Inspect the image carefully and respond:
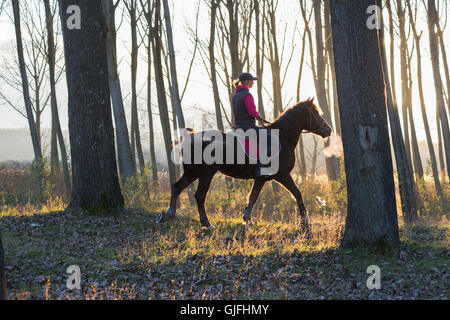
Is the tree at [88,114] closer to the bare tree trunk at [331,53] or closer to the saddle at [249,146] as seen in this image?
the saddle at [249,146]

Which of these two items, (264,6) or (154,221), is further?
(264,6)

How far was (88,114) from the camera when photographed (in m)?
10.9

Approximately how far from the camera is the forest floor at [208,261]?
262 inches

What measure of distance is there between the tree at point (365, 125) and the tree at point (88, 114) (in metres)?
5.55

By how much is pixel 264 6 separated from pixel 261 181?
40.1 ft

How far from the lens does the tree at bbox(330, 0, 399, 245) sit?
781 cm

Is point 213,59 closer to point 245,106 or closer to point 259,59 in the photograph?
point 259,59

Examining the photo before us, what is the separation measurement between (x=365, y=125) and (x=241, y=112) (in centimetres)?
309

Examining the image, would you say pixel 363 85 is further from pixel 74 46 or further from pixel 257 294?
pixel 74 46

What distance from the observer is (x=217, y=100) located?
19.1 metres

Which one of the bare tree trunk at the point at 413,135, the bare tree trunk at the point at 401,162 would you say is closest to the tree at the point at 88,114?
the bare tree trunk at the point at 401,162

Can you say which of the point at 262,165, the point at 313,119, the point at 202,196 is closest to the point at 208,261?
the point at 202,196

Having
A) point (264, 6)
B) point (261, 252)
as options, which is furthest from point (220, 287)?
point (264, 6)

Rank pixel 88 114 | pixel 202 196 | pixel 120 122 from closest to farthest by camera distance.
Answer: pixel 202 196
pixel 88 114
pixel 120 122
